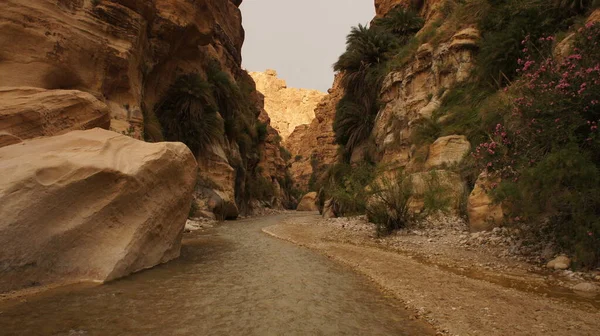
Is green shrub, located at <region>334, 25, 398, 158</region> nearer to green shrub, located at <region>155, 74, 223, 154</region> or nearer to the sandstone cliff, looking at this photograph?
the sandstone cliff

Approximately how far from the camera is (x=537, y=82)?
245 inches

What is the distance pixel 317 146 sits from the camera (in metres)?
64.6

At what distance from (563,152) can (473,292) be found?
2.49 meters

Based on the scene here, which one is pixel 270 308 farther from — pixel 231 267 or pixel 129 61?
pixel 129 61

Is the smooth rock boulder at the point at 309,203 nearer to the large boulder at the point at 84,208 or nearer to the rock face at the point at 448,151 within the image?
the rock face at the point at 448,151

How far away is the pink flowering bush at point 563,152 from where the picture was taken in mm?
4957

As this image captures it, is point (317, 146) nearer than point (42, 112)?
No

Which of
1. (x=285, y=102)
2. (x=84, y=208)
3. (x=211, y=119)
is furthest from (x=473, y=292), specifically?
(x=285, y=102)

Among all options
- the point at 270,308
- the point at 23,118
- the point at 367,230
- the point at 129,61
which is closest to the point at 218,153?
the point at 129,61

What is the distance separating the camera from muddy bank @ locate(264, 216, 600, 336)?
332 cm

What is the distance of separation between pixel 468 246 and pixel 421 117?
31.0ft

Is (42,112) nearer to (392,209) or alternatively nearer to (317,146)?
(392,209)

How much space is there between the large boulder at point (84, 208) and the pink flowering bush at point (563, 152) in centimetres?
585

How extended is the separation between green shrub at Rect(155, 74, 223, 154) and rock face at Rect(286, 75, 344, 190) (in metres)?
33.7
